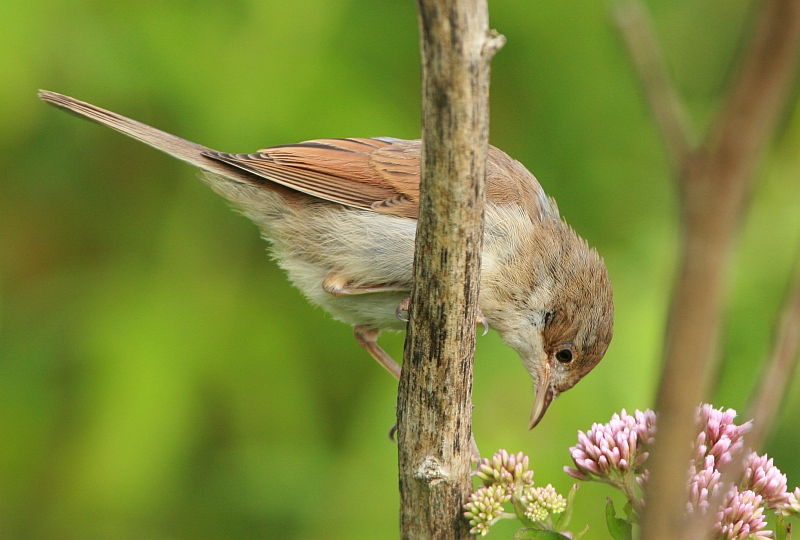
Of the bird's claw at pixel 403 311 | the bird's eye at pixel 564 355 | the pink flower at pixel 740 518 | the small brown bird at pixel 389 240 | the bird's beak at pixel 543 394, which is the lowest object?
the pink flower at pixel 740 518

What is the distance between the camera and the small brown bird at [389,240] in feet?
12.0

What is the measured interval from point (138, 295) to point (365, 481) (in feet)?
5.35

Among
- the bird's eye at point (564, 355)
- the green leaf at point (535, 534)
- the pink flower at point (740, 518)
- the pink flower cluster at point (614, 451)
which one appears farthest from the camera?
the bird's eye at point (564, 355)

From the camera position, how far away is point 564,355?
3.73m

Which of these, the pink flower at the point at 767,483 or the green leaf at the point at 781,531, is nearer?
the green leaf at the point at 781,531

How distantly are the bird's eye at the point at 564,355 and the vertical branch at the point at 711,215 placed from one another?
270cm

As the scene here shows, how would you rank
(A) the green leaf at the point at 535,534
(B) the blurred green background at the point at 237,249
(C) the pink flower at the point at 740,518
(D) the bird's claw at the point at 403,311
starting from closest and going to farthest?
(C) the pink flower at the point at 740,518, (A) the green leaf at the point at 535,534, (D) the bird's claw at the point at 403,311, (B) the blurred green background at the point at 237,249

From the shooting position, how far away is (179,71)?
4.59 m

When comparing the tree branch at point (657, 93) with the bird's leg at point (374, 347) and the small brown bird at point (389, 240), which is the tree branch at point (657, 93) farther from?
the bird's leg at point (374, 347)

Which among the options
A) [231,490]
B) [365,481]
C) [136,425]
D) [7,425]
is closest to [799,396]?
[365,481]

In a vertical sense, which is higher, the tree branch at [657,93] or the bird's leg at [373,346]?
the bird's leg at [373,346]

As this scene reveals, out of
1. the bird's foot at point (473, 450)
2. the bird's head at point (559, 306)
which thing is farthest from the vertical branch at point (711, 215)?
the bird's head at point (559, 306)

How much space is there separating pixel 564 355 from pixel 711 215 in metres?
2.83

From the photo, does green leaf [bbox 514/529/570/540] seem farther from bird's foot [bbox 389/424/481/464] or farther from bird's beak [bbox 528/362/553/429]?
bird's beak [bbox 528/362/553/429]
